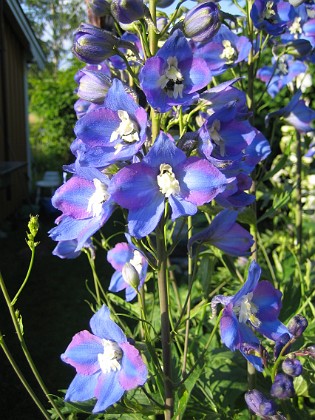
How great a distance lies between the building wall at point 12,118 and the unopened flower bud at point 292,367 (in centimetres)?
535

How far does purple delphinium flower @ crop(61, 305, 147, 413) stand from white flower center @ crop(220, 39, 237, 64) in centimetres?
89

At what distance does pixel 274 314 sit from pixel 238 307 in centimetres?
11

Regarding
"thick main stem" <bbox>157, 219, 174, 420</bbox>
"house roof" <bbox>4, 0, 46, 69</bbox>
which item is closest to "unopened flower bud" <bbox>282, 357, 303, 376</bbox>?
"thick main stem" <bbox>157, 219, 174, 420</bbox>

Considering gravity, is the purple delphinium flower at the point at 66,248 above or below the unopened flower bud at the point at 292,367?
above

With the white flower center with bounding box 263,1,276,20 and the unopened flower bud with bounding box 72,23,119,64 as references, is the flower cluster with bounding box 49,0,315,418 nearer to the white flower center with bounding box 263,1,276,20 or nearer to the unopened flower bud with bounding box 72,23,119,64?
the unopened flower bud with bounding box 72,23,119,64

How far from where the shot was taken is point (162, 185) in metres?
1.06

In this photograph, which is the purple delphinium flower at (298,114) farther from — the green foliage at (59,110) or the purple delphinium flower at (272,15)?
the green foliage at (59,110)

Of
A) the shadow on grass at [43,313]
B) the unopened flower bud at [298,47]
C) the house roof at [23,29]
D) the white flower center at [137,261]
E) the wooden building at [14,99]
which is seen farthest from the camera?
the house roof at [23,29]

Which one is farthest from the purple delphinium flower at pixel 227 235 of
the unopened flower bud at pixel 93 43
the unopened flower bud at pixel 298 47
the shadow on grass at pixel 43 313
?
the shadow on grass at pixel 43 313

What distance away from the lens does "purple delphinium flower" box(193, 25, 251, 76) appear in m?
1.60

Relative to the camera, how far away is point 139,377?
117 centimetres

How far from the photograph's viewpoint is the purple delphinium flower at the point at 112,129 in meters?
1.09

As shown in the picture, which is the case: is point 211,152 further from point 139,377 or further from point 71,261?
point 71,261

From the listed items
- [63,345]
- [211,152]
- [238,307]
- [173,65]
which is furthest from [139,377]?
[63,345]
